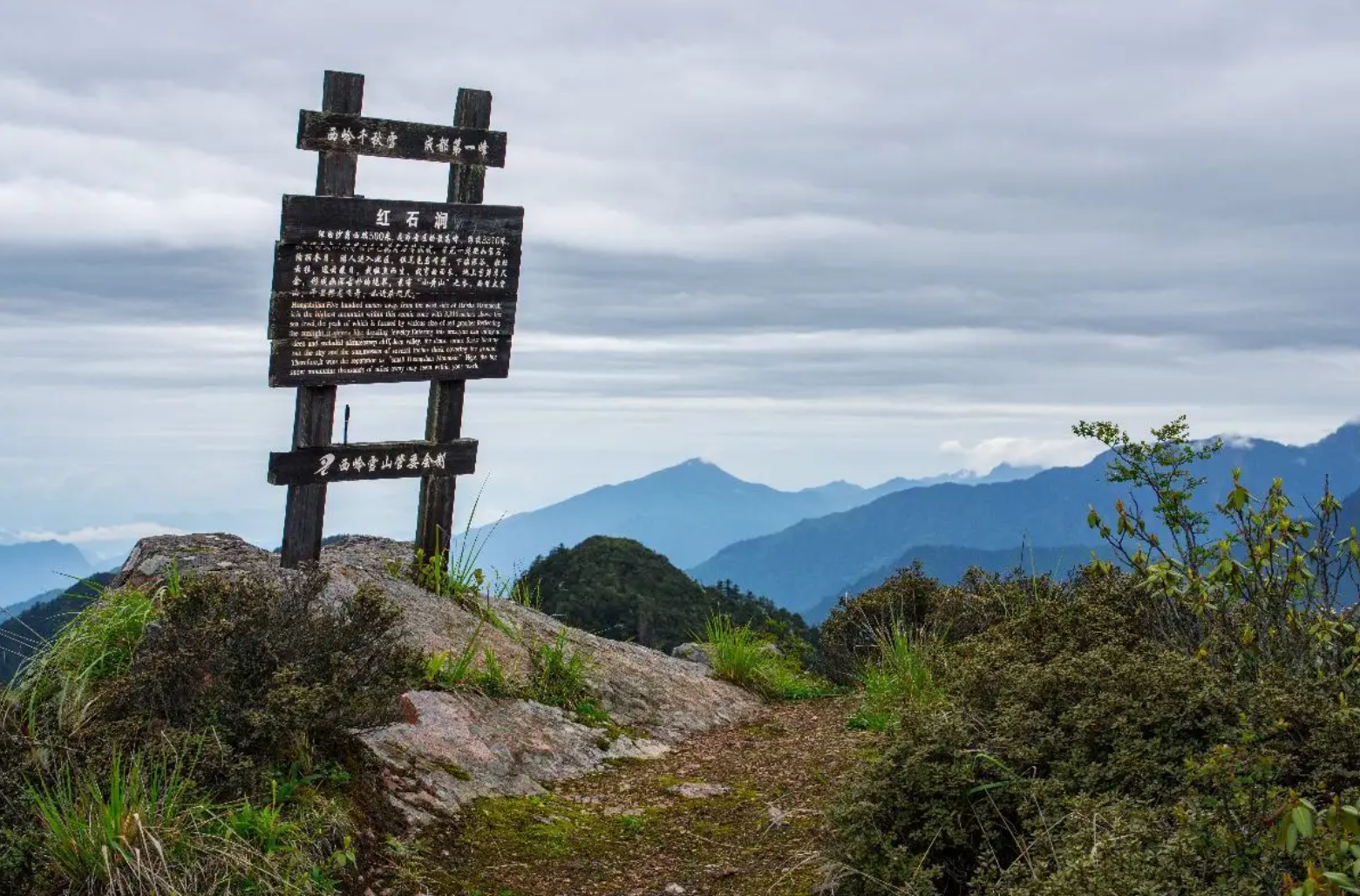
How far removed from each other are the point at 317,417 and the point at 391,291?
1.39 meters

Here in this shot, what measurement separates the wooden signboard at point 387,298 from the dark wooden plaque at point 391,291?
0.04ft

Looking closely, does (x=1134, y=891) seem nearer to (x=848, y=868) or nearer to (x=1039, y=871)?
(x=1039, y=871)

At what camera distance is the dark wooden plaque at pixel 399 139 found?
11258 millimetres

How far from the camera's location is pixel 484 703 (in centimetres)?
966

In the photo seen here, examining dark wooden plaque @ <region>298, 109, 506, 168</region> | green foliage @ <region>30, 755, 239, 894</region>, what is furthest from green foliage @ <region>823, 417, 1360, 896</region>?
dark wooden plaque @ <region>298, 109, 506, 168</region>

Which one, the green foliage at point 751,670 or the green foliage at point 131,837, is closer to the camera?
the green foliage at point 131,837

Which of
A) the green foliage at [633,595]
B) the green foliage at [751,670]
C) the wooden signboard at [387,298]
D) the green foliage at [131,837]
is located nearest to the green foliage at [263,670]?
the green foliage at [131,837]

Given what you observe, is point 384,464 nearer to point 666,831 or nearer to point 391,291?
point 391,291

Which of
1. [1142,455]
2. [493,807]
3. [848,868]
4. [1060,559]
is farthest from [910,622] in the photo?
[848,868]

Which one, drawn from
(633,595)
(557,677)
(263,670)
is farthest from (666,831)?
(633,595)

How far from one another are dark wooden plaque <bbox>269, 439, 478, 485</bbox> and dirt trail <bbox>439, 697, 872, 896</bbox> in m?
4.07

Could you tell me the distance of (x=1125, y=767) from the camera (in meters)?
5.95

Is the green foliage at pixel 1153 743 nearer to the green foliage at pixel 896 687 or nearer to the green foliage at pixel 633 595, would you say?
the green foliage at pixel 896 687

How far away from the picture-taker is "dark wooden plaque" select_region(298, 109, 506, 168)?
11258 mm
